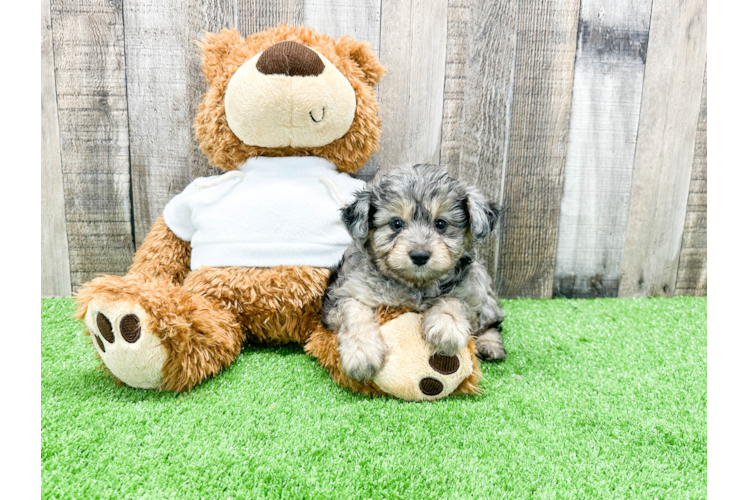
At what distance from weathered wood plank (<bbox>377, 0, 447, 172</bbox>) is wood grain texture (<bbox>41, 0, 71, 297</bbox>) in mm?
2005

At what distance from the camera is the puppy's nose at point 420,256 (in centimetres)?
199

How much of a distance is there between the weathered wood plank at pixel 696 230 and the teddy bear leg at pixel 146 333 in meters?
3.32

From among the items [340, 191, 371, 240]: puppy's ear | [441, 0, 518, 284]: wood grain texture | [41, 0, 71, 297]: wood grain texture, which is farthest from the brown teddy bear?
[41, 0, 71, 297]: wood grain texture

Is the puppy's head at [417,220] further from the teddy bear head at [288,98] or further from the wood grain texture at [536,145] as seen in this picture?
the wood grain texture at [536,145]

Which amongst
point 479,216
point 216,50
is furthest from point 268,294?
point 216,50

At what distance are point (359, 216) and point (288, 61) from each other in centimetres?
83

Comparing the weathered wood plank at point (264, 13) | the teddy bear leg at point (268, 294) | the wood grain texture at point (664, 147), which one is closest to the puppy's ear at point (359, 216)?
the teddy bear leg at point (268, 294)

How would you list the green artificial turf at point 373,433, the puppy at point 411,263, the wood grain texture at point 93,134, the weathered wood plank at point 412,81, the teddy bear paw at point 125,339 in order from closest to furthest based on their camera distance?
the green artificial turf at point 373,433, the teddy bear paw at point 125,339, the puppy at point 411,263, the wood grain texture at point 93,134, the weathered wood plank at point 412,81

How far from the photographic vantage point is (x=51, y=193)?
9.93 feet

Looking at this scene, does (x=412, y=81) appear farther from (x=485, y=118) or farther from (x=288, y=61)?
(x=288, y=61)

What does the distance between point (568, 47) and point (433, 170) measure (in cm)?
162

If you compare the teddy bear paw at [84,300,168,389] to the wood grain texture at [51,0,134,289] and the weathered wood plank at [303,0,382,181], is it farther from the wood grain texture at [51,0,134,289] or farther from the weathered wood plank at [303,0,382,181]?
the weathered wood plank at [303,0,382,181]

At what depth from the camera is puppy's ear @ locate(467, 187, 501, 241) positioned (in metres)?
2.13

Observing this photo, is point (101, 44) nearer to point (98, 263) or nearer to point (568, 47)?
point (98, 263)
